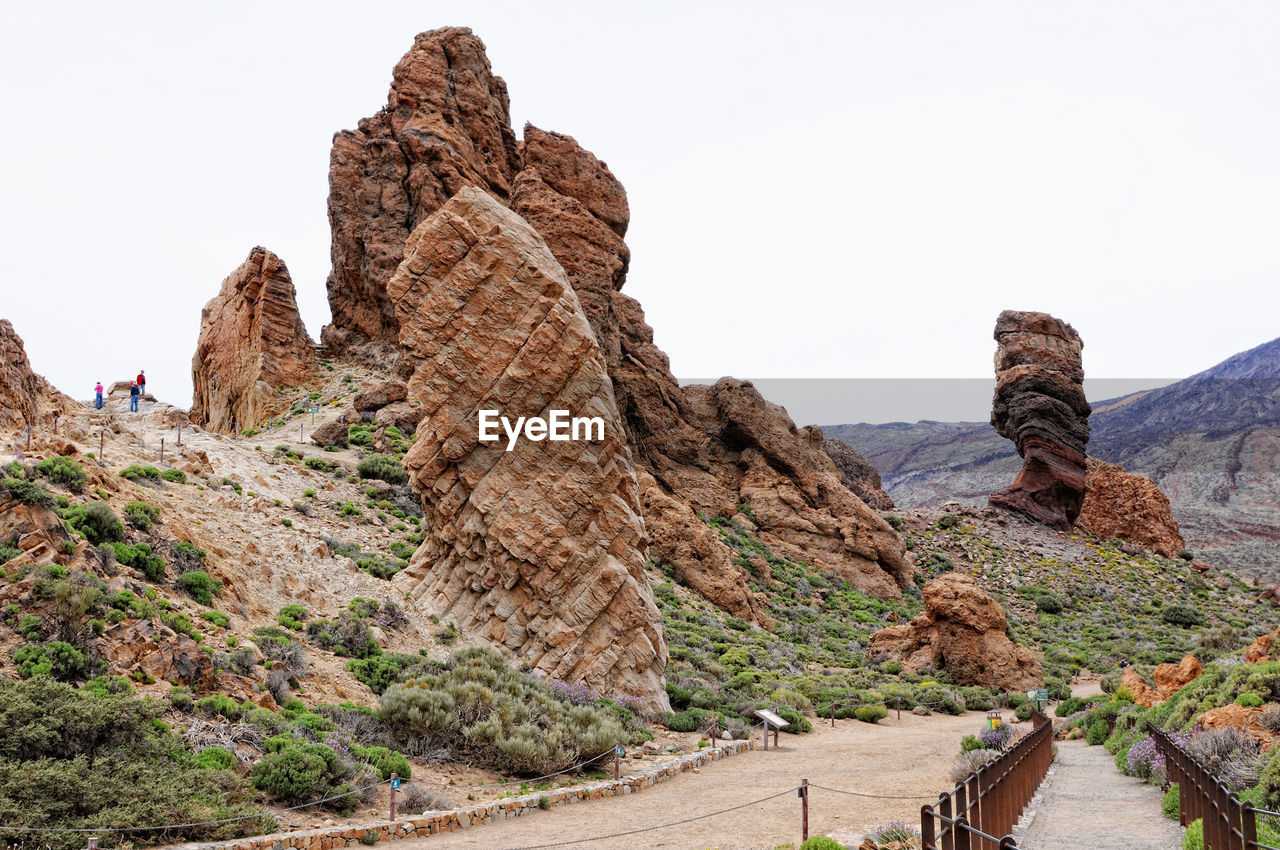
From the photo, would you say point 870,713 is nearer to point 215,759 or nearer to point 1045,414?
point 215,759

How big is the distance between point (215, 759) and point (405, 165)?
3553cm

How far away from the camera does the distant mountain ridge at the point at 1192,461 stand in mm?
90688

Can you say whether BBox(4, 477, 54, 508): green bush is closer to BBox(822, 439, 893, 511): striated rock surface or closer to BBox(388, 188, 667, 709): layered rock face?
BBox(388, 188, 667, 709): layered rock face

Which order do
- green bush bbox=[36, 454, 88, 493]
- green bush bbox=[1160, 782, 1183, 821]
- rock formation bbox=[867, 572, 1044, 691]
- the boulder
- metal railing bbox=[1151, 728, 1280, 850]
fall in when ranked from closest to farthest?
metal railing bbox=[1151, 728, 1280, 850] → green bush bbox=[1160, 782, 1183, 821] → green bush bbox=[36, 454, 88, 493] → rock formation bbox=[867, 572, 1044, 691] → the boulder

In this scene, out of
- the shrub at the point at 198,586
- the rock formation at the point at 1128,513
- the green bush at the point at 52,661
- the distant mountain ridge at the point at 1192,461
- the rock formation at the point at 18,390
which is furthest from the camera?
the distant mountain ridge at the point at 1192,461

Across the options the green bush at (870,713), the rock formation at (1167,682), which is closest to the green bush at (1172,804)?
the rock formation at (1167,682)

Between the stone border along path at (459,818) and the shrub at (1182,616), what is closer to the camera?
the stone border along path at (459,818)

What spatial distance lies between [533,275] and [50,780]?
15.2 metres

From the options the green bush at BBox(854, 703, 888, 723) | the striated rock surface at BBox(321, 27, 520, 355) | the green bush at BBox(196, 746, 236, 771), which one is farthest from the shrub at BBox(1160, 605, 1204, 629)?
the green bush at BBox(196, 746, 236, 771)

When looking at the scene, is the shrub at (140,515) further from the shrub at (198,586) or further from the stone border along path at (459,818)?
the stone border along path at (459,818)

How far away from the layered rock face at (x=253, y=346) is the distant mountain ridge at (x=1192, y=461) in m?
73.2

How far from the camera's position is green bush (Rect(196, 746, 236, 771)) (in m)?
10.8

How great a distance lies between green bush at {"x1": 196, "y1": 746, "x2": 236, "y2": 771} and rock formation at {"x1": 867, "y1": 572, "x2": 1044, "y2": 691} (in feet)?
79.8

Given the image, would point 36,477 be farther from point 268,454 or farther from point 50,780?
point 268,454
